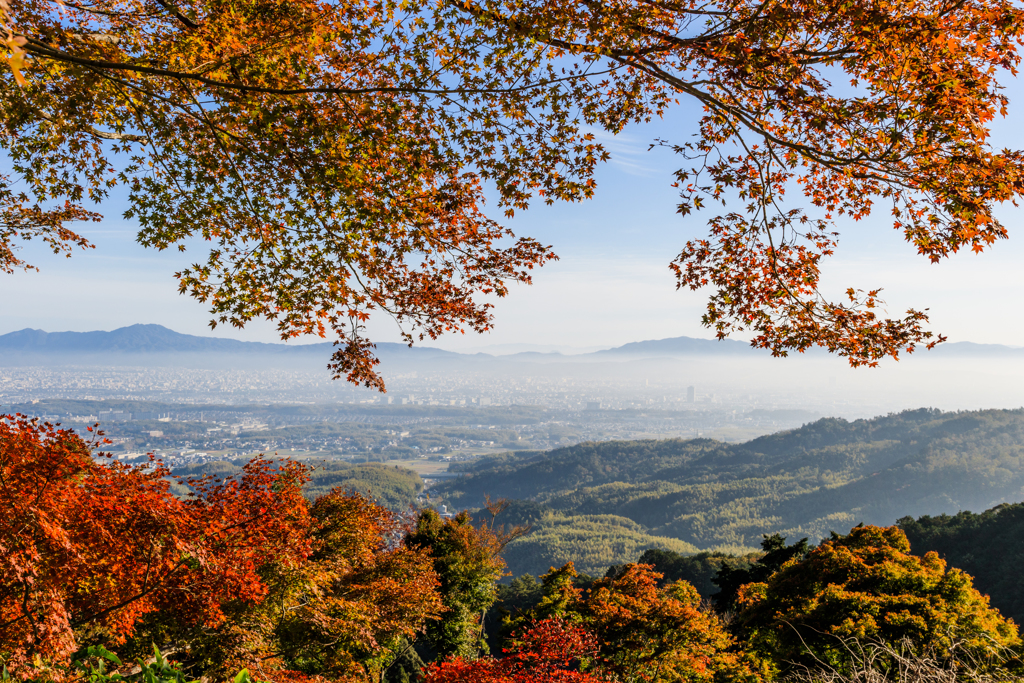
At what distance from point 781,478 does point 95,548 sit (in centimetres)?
13271

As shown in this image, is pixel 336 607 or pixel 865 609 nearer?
pixel 336 607

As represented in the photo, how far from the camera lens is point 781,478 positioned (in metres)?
Result: 115

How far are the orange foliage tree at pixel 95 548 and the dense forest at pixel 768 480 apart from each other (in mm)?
65824

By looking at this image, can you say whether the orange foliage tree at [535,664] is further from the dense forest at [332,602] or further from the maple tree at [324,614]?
the maple tree at [324,614]

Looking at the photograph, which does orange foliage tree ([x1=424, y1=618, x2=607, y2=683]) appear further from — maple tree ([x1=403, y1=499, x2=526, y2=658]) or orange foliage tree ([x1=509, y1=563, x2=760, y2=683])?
maple tree ([x1=403, y1=499, x2=526, y2=658])

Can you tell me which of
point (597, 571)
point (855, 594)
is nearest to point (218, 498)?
point (855, 594)

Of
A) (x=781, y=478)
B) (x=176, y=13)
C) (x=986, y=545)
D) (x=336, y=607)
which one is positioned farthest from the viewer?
(x=781, y=478)

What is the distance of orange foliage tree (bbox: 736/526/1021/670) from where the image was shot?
850 cm

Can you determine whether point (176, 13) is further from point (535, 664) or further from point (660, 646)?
point (660, 646)

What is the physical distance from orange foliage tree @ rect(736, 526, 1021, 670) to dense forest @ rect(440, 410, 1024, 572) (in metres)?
59.4

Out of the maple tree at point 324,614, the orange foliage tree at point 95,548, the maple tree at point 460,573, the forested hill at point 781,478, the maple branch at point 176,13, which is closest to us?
the orange foliage tree at point 95,548

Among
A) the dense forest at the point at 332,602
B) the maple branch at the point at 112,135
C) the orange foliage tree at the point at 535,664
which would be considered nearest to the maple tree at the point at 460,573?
the dense forest at the point at 332,602

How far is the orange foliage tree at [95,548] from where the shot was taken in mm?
3533

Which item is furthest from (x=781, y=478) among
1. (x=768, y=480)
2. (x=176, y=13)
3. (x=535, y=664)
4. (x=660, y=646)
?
(x=176, y=13)
